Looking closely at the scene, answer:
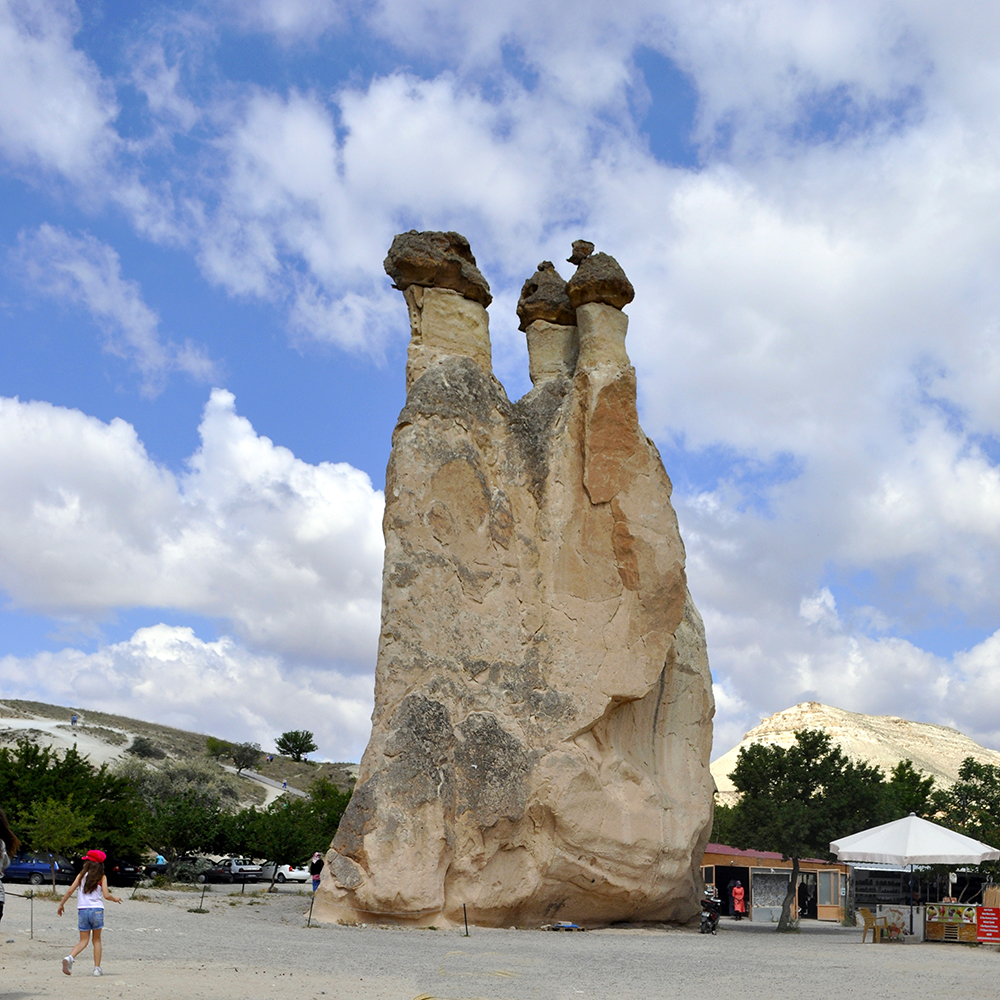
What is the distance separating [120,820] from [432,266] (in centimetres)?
1700

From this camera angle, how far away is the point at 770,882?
34.4 m

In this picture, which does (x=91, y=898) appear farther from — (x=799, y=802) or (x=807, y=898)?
(x=807, y=898)

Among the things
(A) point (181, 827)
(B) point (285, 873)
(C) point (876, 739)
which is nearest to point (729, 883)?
(B) point (285, 873)

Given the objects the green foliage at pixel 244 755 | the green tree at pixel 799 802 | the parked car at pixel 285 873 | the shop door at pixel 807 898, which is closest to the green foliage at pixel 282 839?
the parked car at pixel 285 873

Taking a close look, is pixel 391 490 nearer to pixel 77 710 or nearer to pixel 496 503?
pixel 496 503

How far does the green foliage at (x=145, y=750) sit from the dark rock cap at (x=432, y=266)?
48070 mm

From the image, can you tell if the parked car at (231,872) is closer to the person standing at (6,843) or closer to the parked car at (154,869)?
the parked car at (154,869)

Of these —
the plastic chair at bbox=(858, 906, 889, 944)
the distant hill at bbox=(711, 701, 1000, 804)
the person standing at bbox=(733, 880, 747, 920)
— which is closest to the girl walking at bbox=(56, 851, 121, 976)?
the plastic chair at bbox=(858, 906, 889, 944)

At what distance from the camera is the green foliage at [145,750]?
63.2 m

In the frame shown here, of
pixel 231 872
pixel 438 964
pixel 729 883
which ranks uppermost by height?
pixel 438 964

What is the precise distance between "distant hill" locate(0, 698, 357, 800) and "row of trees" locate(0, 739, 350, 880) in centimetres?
2550

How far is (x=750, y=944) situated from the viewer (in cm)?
1895

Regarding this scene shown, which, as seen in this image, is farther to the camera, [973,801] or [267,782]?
[267,782]

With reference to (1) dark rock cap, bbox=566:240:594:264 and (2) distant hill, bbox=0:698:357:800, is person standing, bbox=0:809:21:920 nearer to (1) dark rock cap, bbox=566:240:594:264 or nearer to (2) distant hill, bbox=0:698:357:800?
(1) dark rock cap, bbox=566:240:594:264
